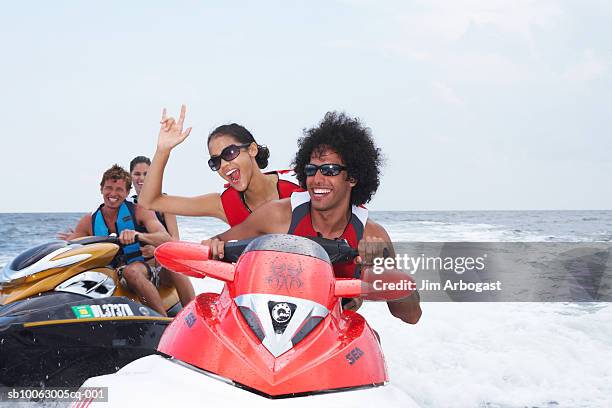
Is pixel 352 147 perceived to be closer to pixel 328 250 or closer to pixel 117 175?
pixel 328 250

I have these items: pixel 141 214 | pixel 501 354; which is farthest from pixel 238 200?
pixel 501 354

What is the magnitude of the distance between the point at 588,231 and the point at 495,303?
17282 millimetres

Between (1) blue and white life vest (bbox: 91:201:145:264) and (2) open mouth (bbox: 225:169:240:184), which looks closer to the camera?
(2) open mouth (bbox: 225:169:240:184)

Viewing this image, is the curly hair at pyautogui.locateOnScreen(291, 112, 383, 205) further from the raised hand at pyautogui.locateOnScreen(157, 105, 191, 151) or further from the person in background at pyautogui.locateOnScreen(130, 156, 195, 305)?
the person in background at pyautogui.locateOnScreen(130, 156, 195, 305)

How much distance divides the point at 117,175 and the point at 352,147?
10.5ft

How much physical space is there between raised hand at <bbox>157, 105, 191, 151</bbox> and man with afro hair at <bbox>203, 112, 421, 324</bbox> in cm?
Answer: 59

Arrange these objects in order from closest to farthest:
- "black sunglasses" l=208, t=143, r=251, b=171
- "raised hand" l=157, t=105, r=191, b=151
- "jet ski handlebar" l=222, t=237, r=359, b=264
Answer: "jet ski handlebar" l=222, t=237, r=359, b=264, "raised hand" l=157, t=105, r=191, b=151, "black sunglasses" l=208, t=143, r=251, b=171

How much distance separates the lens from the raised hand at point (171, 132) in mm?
3875

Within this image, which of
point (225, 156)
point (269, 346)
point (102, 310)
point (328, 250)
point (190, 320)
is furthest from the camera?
point (102, 310)

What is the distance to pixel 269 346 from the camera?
217 centimetres

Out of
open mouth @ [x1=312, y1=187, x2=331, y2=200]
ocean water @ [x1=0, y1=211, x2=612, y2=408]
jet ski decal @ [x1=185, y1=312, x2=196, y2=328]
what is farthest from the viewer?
ocean water @ [x1=0, y1=211, x2=612, y2=408]

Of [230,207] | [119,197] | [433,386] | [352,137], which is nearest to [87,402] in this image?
[352,137]

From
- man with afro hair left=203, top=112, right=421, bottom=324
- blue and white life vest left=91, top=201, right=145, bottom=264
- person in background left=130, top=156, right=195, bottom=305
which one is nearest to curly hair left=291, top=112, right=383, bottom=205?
man with afro hair left=203, top=112, right=421, bottom=324

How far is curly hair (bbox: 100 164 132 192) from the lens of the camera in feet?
20.6
